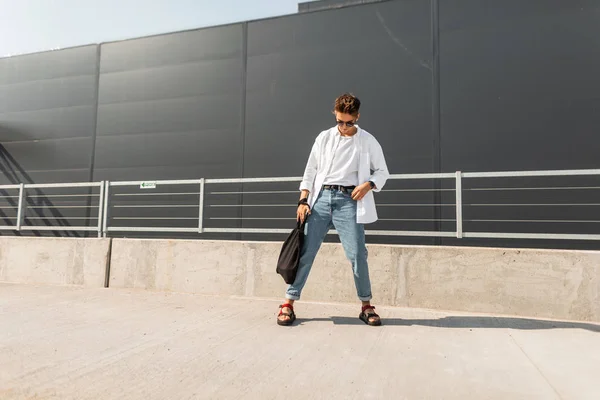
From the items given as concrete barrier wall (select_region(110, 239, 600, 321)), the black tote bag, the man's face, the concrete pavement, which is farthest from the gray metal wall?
the man's face

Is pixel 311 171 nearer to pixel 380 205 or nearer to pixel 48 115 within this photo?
pixel 380 205

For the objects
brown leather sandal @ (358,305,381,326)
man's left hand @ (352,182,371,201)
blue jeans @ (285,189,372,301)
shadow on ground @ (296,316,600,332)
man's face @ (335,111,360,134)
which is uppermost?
man's face @ (335,111,360,134)

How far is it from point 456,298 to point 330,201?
1.62 m

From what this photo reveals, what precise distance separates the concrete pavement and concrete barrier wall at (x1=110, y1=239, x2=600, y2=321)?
187 millimetres

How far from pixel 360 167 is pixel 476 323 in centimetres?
159

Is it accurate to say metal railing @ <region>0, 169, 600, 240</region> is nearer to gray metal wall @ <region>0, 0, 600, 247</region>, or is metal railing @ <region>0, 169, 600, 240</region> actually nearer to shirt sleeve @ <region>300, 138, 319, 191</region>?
gray metal wall @ <region>0, 0, 600, 247</region>

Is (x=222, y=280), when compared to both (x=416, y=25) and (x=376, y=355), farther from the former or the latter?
(x=416, y=25)

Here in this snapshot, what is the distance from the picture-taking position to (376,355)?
2.04 meters

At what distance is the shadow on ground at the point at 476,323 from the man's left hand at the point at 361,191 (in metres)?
1.01

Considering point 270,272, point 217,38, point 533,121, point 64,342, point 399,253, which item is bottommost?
point 64,342

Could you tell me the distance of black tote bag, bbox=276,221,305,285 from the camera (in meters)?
2.63

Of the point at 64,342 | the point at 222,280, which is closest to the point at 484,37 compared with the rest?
the point at 222,280

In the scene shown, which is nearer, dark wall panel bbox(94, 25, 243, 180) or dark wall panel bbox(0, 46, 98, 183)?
dark wall panel bbox(94, 25, 243, 180)

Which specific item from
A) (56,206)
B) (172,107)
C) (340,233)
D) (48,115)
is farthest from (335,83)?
(48,115)
